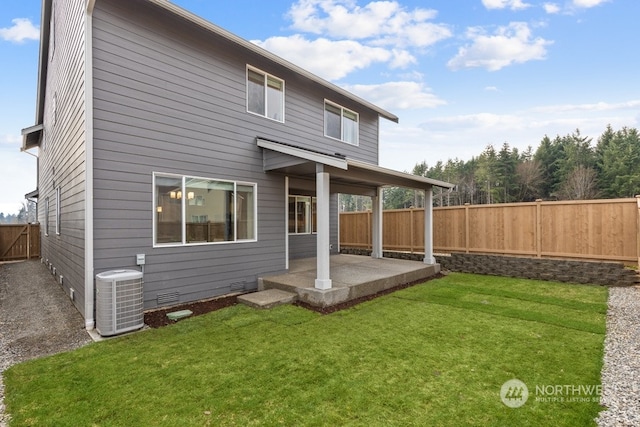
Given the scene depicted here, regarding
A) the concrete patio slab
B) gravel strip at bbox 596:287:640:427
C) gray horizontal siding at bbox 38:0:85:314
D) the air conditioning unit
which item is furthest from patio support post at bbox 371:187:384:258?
gray horizontal siding at bbox 38:0:85:314

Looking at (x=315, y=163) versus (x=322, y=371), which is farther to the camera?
(x=315, y=163)

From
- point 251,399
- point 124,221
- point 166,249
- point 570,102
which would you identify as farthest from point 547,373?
point 570,102

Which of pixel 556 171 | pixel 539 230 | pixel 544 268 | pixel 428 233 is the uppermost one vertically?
pixel 556 171

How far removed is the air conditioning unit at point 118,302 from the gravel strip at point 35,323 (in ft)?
1.10

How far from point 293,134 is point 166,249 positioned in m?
4.45

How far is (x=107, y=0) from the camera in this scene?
16.1 feet

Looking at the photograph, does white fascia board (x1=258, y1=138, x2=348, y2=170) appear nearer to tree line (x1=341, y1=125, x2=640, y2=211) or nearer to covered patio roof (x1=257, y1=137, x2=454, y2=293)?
covered patio roof (x1=257, y1=137, x2=454, y2=293)

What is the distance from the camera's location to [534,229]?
852 centimetres

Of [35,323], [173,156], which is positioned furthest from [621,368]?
[35,323]

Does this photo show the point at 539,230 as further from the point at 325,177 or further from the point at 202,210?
the point at 202,210

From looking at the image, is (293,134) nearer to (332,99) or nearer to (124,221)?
(332,99)

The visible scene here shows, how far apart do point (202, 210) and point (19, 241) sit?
13042 millimetres

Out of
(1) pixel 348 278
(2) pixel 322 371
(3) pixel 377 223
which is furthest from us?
(3) pixel 377 223

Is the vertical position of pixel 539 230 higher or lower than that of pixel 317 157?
lower
